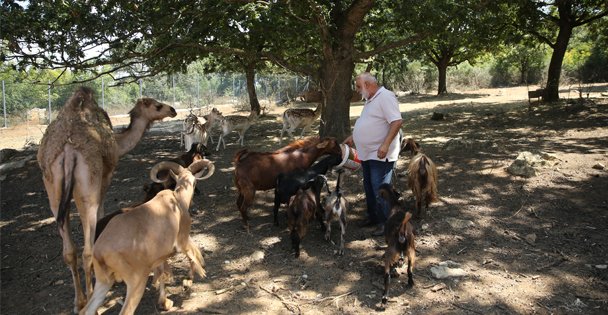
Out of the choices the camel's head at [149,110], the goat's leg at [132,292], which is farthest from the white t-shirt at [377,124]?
the goat's leg at [132,292]

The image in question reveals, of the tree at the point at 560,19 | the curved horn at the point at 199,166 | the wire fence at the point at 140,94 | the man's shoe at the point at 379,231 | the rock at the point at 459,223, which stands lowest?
the man's shoe at the point at 379,231

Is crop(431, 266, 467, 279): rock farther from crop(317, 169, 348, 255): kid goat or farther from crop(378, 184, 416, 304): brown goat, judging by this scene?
crop(317, 169, 348, 255): kid goat

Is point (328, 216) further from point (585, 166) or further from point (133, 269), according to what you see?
point (585, 166)

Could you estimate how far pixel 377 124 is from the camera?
5.52 metres

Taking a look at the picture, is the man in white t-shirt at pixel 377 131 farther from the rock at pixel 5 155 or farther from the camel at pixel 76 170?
the rock at pixel 5 155

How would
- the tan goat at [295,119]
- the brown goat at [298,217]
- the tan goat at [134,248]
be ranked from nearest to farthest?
the tan goat at [134,248], the brown goat at [298,217], the tan goat at [295,119]

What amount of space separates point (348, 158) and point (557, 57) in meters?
13.9

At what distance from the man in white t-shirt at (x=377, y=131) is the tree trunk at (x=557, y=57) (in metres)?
14.3

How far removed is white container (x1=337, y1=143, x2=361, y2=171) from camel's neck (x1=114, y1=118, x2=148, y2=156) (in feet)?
9.38

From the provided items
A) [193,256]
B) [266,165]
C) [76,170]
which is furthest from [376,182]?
[76,170]

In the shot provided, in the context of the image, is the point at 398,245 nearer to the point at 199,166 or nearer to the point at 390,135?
the point at 390,135

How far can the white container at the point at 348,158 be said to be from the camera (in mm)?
6652

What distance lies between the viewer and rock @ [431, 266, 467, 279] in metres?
4.84

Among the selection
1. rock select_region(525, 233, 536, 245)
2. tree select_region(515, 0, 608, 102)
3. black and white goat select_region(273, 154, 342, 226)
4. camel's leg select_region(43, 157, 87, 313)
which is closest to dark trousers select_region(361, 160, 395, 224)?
black and white goat select_region(273, 154, 342, 226)
